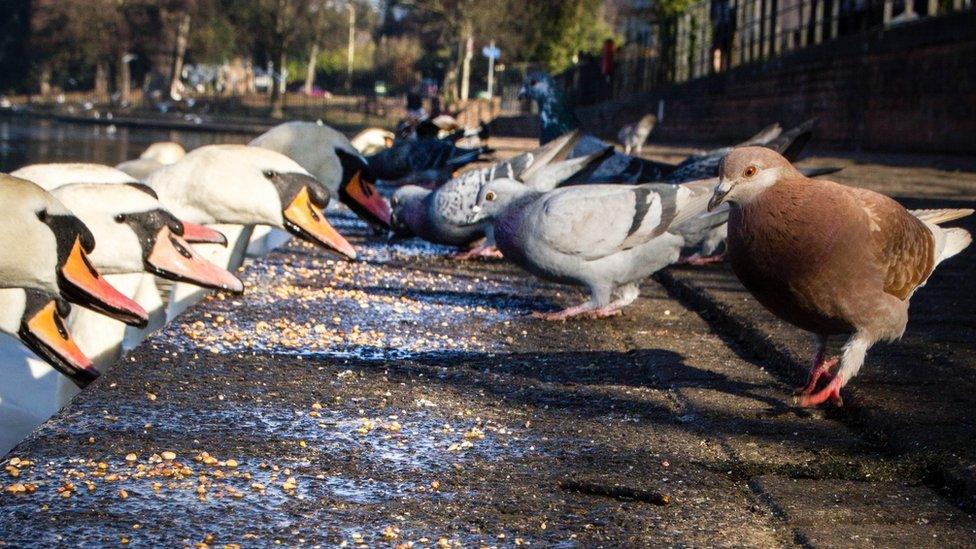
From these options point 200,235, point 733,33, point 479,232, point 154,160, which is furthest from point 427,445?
point 733,33

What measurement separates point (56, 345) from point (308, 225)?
1.59m

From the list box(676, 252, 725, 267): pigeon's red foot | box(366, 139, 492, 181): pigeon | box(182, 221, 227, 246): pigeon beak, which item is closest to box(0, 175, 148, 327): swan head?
box(182, 221, 227, 246): pigeon beak

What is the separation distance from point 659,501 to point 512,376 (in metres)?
1.38

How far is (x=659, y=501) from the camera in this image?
2.82 metres

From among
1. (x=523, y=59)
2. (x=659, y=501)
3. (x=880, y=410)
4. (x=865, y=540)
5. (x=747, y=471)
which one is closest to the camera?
(x=865, y=540)

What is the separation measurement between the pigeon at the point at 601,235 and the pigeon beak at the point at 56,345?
1899 mm

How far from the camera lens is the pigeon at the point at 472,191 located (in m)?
7.27

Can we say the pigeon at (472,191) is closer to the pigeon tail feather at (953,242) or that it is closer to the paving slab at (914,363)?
the paving slab at (914,363)

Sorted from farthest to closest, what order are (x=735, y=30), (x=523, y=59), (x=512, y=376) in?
(x=523, y=59) → (x=735, y=30) → (x=512, y=376)

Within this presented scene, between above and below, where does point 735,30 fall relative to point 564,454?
above

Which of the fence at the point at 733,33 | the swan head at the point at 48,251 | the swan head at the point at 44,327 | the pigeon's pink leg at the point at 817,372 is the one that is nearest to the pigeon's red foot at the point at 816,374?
the pigeon's pink leg at the point at 817,372

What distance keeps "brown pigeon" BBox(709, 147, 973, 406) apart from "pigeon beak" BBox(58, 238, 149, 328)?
1863 mm

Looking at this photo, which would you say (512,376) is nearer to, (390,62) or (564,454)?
(564,454)

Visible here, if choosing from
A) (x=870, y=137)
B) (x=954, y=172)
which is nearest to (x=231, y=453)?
(x=954, y=172)
